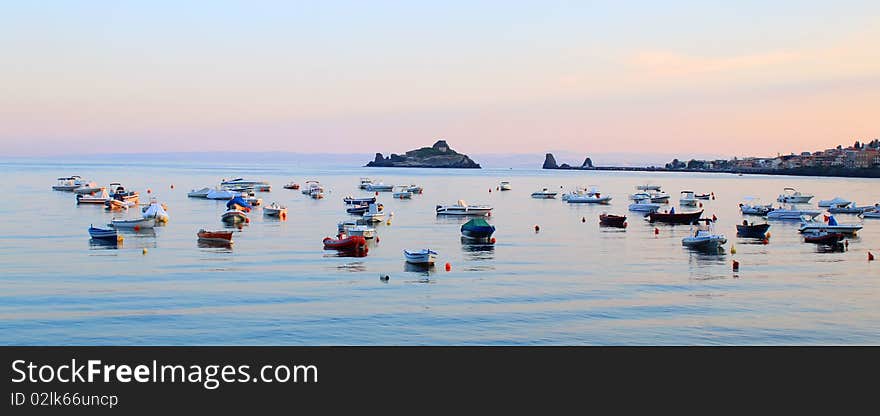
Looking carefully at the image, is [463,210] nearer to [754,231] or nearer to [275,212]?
[275,212]

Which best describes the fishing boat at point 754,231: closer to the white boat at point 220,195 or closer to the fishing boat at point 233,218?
the fishing boat at point 233,218

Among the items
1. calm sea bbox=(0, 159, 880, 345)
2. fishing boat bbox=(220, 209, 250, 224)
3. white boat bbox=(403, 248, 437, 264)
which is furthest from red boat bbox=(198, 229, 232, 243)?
fishing boat bbox=(220, 209, 250, 224)

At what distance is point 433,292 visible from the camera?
35875 millimetres

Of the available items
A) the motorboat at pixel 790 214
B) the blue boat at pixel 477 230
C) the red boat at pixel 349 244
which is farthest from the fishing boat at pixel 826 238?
the red boat at pixel 349 244

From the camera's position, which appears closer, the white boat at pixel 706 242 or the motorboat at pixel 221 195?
the white boat at pixel 706 242

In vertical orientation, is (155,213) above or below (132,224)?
above

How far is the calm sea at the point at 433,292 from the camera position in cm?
2772

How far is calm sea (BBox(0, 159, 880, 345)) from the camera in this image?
27.7 metres

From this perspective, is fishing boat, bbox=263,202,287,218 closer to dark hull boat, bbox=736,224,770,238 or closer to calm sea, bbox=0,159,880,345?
calm sea, bbox=0,159,880,345

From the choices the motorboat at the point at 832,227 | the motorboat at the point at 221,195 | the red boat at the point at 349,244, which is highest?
the motorboat at the point at 221,195

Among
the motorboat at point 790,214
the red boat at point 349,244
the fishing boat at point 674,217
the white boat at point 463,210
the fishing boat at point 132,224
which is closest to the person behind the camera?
the red boat at point 349,244

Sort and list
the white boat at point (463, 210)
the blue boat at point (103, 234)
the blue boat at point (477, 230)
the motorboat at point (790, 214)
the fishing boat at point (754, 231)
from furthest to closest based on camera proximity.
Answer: the white boat at point (463, 210) < the motorboat at point (790, 214) < the fishing boat at point (754, 231) < the blue boat at point (477, 230) < the blue boat at point (103, 234)

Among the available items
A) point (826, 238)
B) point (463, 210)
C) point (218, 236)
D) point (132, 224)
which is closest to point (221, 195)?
point (463, 210)
